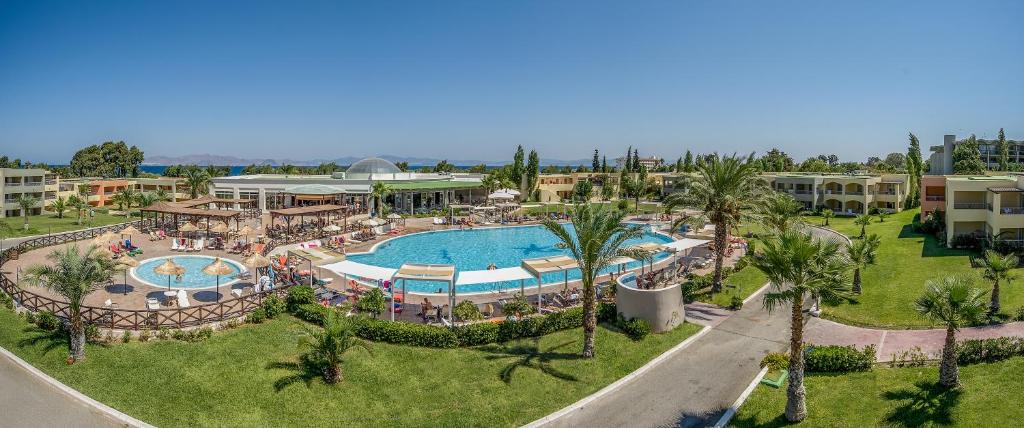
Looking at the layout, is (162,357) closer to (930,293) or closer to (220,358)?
(220,358)

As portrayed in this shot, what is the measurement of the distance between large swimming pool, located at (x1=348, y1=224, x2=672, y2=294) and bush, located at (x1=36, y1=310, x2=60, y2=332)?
45.0 ft

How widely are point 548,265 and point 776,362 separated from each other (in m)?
9.54

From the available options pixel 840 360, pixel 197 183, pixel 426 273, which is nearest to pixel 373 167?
pixel 197 183

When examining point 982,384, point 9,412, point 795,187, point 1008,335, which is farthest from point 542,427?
point 795,187

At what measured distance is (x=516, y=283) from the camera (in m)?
28.5

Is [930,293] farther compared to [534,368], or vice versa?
[534,368]

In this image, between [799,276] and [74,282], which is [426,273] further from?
[799,276]

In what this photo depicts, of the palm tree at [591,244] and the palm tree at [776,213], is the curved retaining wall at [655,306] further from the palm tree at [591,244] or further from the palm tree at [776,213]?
the palm tree at [776,213]

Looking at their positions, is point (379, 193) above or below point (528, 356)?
above

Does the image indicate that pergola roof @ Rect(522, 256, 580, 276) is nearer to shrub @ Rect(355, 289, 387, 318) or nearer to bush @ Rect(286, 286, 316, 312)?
shrub @ Rect(355, 289, 387, 318)

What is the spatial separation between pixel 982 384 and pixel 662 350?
8.76 m

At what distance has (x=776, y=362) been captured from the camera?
56.0 feet

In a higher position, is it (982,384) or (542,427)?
(982,384)

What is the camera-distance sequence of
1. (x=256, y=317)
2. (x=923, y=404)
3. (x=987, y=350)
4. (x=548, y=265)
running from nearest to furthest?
(x=923, y=404) < (x=987, y=350) < (x=256, y=317) < (x=548, y=265)
